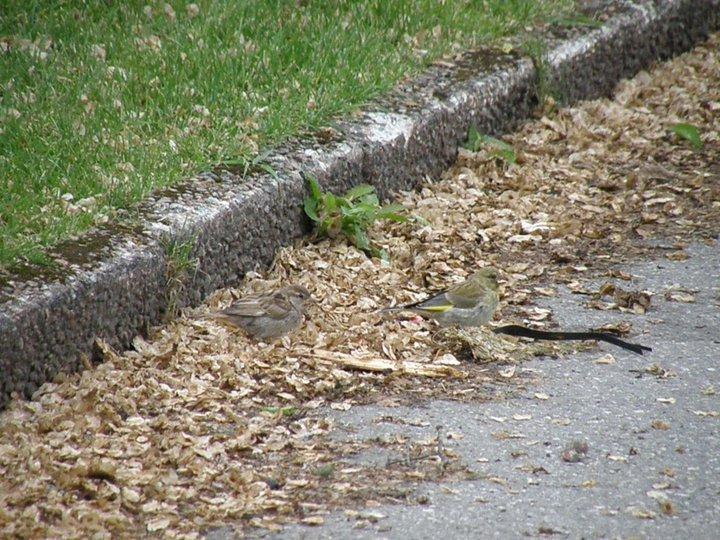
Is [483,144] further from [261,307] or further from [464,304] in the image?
[261,307]

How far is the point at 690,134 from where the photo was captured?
8.60 m

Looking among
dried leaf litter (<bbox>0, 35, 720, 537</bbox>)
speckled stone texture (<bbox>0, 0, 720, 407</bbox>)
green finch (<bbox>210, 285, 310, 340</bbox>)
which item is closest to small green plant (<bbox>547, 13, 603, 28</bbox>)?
speckled stone texture (<bbox>0, 0, 720, 407</bbox>)

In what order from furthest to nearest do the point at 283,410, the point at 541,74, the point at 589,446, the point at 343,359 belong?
the point at 541,74 → the point at 343,359 → the point at 283,410 → the point at 589,446

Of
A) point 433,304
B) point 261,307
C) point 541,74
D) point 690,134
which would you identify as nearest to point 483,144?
point 541,74

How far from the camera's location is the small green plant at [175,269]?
5789 millimetres

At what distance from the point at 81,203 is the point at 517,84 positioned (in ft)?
13.1

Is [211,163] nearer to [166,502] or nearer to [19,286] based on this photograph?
[19,286]

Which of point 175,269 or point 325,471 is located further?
point 175,269

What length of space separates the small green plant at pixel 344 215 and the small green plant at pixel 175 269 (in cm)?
107

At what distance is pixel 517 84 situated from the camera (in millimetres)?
8664

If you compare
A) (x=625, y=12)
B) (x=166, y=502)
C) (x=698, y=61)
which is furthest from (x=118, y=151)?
(x=698, y=61)

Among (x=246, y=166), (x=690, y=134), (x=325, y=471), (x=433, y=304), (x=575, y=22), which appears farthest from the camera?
(x=575, y=22)

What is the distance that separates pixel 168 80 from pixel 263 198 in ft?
5.07

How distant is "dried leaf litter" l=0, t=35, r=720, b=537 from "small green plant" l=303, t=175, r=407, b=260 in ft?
0.38
